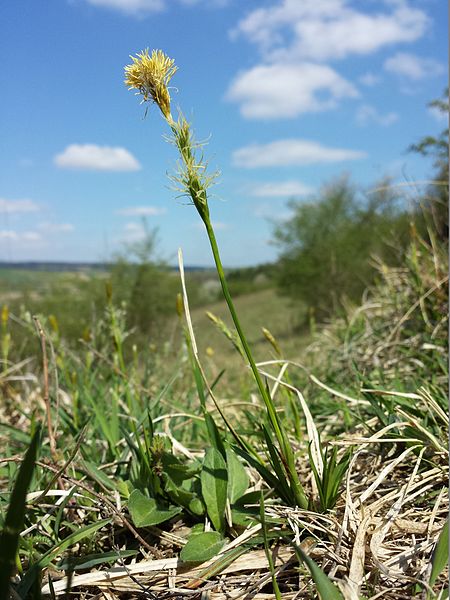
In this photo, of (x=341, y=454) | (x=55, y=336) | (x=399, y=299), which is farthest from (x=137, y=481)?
(x=399, y=299)

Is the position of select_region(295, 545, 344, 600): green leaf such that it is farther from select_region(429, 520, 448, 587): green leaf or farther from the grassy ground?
select_region(429, 520, 448, 587): green leaf

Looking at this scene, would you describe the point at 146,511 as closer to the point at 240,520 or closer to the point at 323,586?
the point at 240,520

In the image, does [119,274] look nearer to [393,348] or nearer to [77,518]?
[393,348]

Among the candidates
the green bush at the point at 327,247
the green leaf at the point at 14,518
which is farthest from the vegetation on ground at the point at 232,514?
the green bush at the point at 327,247

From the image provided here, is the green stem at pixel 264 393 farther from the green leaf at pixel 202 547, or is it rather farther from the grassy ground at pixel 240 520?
the green leaf at pixel 202 547

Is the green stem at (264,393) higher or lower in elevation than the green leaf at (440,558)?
higher
